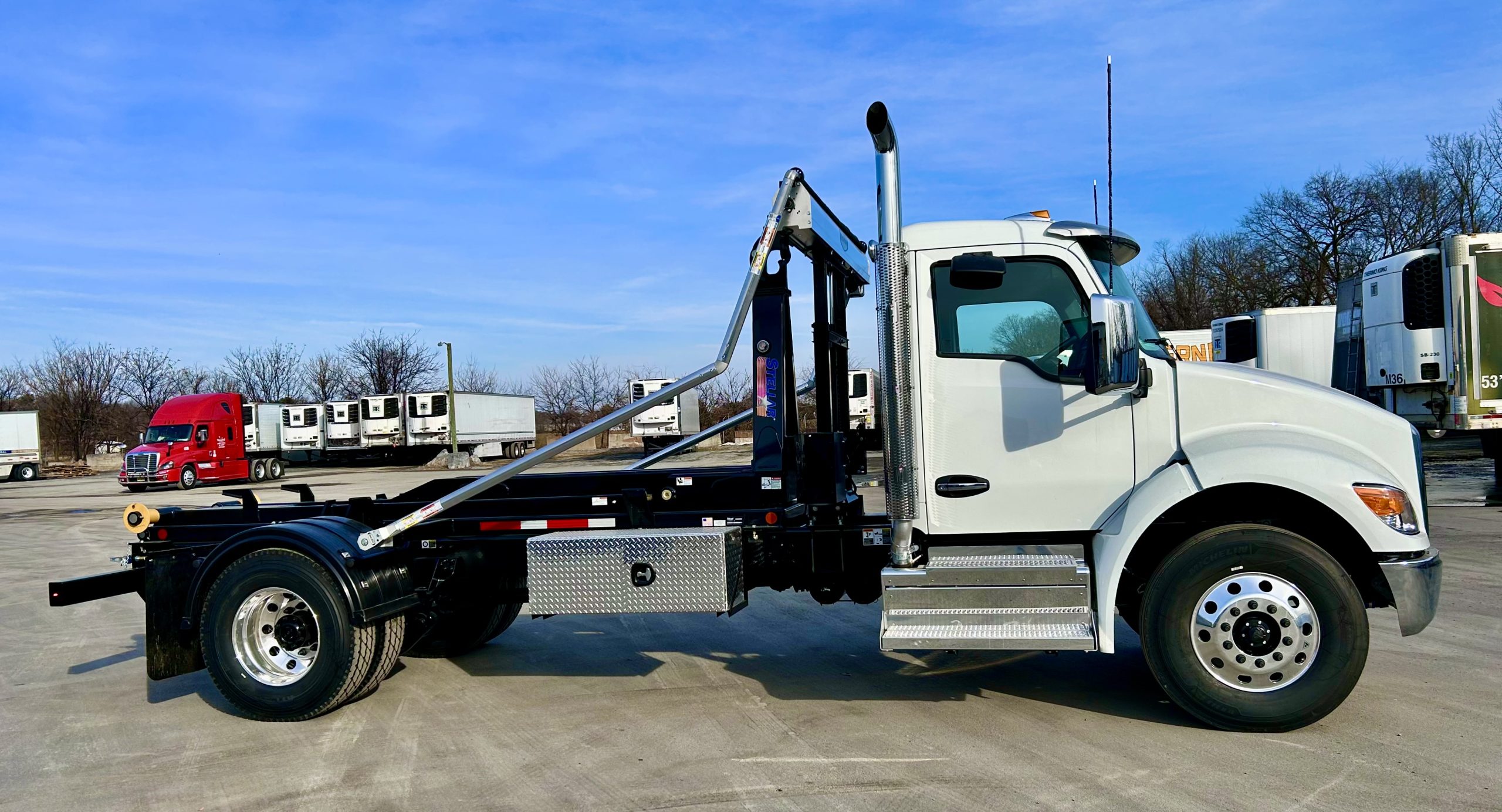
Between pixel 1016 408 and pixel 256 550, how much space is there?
432cm

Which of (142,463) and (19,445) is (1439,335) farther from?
(19,445)

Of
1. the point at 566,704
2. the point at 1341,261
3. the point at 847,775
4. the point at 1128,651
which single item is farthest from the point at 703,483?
the point at 1341,261

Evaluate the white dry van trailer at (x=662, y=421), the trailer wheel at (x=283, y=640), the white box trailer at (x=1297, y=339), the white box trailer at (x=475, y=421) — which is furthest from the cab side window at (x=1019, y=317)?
the white box trailer at (x=475, y=421)

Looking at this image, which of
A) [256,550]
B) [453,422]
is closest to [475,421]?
[453,422]

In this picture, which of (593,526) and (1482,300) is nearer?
(593,526)

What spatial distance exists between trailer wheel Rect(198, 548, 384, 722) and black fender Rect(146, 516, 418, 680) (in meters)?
0.06

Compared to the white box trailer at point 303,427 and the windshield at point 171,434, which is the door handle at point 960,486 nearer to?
the windshield at point 171,434

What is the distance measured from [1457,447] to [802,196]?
25.0 metres

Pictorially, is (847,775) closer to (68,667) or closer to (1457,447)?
(68,667)

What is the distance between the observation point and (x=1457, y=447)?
24125 millimetres

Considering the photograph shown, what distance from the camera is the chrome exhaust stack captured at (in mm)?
5082

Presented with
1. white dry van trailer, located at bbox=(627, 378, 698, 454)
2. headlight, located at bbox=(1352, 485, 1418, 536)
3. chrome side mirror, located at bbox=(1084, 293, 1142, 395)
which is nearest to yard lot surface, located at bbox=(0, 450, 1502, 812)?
headlight, located at bbox=(1352, 485, 1418, 536)

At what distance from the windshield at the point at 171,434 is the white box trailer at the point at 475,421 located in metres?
11.1

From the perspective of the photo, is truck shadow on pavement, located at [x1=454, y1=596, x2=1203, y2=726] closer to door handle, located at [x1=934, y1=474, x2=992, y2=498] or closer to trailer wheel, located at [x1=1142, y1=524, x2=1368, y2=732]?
trailer wheel, located at [x1=1142, y1=524, x2=1368, y2=732]
